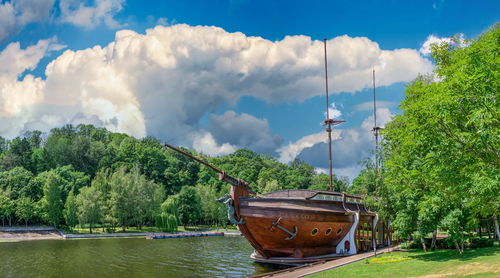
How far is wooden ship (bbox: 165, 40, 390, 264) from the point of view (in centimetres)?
2806

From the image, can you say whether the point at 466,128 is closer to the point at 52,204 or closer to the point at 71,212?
the point at 71,212

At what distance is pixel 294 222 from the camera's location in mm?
28172

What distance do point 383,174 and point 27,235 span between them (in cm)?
5693

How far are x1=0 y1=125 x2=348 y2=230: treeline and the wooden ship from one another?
4240 cm

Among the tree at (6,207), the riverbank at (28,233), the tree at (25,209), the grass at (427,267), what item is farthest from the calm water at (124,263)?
the tree at (6,207)

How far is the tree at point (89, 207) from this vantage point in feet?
209

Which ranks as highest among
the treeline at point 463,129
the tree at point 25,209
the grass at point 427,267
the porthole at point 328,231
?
the treeline at point 463,129

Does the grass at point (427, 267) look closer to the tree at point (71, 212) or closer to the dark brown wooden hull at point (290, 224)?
the dark brown wooden hull at point (290, 224)

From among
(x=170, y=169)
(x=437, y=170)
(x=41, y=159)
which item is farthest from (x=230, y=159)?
(x=437, y=170)

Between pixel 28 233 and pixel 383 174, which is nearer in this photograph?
pixel 383 174

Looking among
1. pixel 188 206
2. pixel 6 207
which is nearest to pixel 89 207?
pixel 6 207

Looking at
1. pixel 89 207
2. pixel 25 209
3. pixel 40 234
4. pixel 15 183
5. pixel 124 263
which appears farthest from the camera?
pixel 15 183

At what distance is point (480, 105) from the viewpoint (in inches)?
557

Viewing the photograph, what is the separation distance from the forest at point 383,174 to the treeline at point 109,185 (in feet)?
0.78
